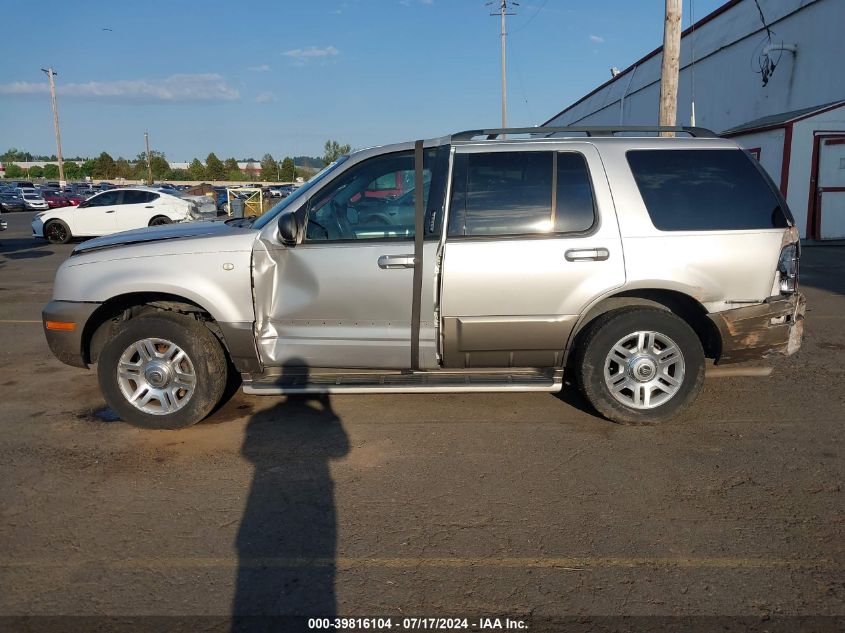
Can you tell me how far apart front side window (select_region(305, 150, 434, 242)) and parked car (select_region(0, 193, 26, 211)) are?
46.6m

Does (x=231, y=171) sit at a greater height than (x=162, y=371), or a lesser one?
greater

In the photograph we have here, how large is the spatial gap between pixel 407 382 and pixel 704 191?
8.06 ft

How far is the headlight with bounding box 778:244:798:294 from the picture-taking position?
4.57m

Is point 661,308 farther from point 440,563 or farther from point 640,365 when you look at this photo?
point 440,563

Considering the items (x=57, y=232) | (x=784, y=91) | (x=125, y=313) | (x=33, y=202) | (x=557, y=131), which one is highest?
(x=784, y=91)

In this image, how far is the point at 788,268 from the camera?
461cm

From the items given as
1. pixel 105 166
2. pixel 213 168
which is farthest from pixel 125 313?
pixel 105 166

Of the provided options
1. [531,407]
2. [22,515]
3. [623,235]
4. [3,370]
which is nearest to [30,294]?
[3,370]

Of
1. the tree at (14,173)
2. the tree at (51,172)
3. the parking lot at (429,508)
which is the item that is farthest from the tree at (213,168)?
the parking lot at (429,508)

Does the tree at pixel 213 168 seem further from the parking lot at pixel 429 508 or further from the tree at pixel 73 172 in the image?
the parking lot at pixel 429 508

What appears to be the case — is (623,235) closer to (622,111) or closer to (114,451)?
(114,451)

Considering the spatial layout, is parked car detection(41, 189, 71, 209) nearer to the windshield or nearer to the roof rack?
the windshield

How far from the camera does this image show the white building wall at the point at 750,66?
1672 centimetres

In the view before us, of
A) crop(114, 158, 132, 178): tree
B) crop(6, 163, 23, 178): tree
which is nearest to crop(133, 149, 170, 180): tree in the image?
crop(114, 158, 132, 178): tree
